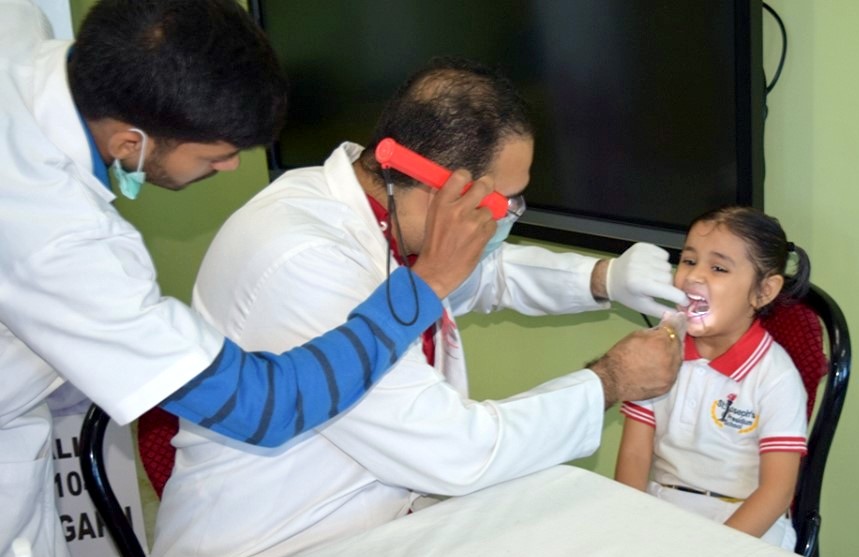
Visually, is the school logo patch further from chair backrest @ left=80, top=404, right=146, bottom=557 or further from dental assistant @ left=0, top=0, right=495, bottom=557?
chair backrest @ left=80, top=404, right=146, bottom=557

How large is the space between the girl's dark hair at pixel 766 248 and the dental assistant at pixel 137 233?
612 mm

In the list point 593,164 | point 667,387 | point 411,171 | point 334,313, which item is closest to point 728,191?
point 593,164

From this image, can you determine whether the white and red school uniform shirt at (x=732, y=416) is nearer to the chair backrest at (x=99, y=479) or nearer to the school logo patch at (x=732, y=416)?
the school logo patch at (x=732, y=416)

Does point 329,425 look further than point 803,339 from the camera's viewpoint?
No

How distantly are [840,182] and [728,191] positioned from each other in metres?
0.19

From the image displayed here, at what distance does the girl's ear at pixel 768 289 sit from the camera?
5.19 feet

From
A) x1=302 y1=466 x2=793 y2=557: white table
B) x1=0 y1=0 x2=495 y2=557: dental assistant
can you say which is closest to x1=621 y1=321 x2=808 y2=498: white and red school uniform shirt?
x1=302 y1=466 x2=793 y2=557: white table

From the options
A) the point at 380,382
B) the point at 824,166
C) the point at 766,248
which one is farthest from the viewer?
the point at 824,166

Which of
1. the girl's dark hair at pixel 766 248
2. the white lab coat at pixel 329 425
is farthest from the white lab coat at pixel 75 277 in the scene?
the girl's dark hair at pixel 766 248

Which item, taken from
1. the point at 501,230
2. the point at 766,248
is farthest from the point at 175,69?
the point at 766,248

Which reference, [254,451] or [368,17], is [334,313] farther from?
[368,17]

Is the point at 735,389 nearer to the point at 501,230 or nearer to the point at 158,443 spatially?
the point at 501,230

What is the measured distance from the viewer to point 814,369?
155 centimetres

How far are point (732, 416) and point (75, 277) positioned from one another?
1.04 metres
